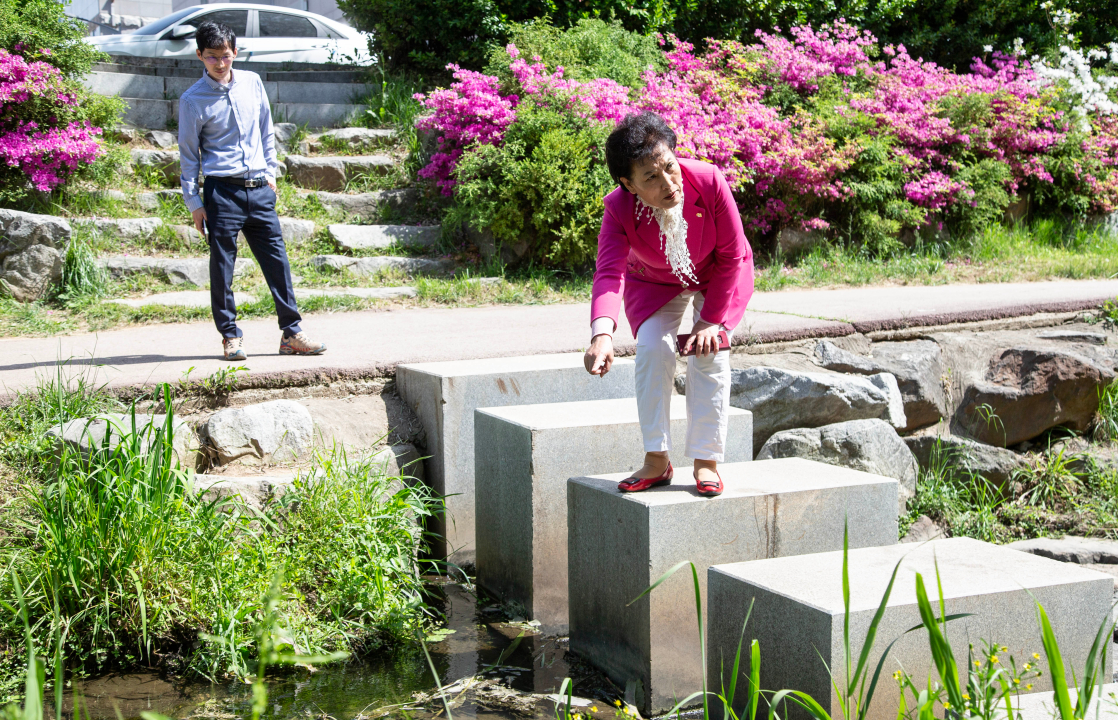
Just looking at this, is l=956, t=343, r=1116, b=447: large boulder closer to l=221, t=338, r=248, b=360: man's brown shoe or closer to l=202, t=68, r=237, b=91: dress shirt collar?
l=221, t=338, r=248, b=360: man's brown shoe

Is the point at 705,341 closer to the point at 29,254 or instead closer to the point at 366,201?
the point at 29,254

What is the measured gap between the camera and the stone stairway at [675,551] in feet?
7.59

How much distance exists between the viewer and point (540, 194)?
23.8 feet

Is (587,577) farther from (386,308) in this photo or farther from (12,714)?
(386,308)

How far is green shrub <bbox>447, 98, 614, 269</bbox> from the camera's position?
7.18 metres

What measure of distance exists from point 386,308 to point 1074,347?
4.27m

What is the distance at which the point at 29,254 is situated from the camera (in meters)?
6.21

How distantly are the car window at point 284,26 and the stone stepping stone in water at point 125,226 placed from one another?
6300 millimetres

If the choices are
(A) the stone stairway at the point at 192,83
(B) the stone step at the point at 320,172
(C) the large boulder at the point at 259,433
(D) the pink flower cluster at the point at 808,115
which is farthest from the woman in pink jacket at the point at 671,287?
(A) the stone stairway at the point at 192,83

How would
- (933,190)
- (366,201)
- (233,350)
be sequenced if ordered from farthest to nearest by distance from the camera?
(933,190), (366,201), (233,350)

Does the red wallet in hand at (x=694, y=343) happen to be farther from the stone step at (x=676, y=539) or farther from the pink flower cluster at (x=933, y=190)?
the pink flower cluster at (x=933, y=190)

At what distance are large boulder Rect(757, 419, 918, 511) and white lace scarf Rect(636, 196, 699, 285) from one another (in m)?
1.72

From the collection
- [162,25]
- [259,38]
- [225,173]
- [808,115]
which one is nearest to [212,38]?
[225,173]

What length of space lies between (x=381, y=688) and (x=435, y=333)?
2.59 meters
